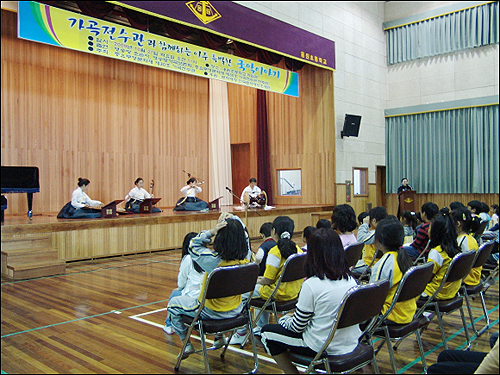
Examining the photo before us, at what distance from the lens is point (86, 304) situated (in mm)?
4844

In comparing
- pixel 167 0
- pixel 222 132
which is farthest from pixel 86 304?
pixel 222 132

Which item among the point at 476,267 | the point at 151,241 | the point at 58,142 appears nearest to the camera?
the point at 476,267

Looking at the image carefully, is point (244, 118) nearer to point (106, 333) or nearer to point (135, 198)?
point (135, 198)

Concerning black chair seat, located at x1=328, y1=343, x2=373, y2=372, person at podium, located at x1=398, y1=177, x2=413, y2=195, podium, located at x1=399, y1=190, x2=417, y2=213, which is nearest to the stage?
podium, located at x1=399, y1=190, x2=417, y2=213

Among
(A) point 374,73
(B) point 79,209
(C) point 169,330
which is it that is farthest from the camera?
(A) point 374,73

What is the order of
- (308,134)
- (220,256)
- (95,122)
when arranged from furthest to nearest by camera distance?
(308,134) → (95,122) → (220,256)

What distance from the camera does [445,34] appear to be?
13.1 meters

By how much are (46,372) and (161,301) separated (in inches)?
77.9

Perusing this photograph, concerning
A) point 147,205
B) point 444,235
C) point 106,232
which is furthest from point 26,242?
point 444,235

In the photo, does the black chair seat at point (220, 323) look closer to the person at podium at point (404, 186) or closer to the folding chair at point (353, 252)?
the folding chair at point (353, 252)

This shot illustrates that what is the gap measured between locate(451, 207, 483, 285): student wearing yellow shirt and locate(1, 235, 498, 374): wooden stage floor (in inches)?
18.4

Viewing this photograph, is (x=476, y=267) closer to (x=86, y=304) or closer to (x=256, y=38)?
(x=86, y=304)

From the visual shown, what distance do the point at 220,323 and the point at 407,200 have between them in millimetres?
11068

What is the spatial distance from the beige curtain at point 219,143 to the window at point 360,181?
12.8 ft
